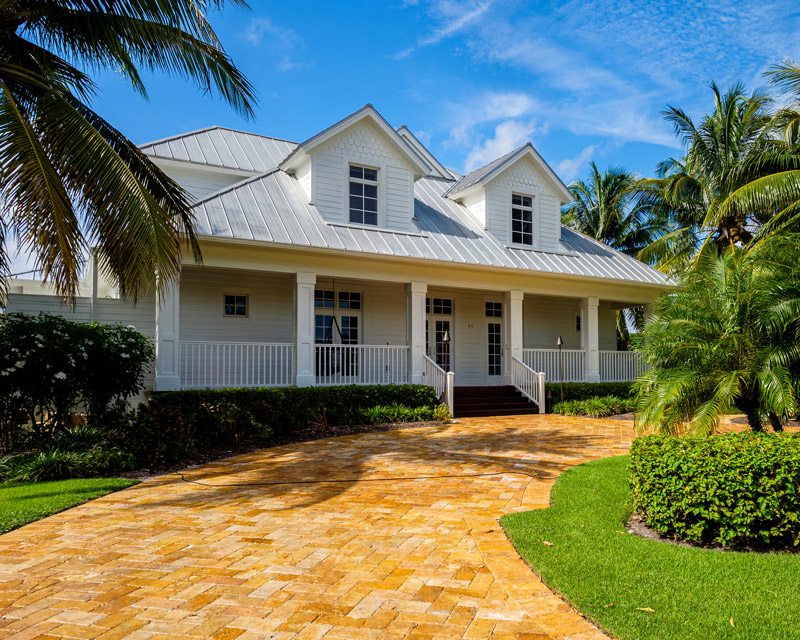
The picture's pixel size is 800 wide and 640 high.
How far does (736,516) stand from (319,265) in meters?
10.2

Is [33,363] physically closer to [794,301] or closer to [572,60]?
[794,301]

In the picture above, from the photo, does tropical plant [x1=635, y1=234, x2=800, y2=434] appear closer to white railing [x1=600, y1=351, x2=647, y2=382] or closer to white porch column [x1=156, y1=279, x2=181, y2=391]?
white porch column [x1=156, y1=279, x2=181, y2=391]

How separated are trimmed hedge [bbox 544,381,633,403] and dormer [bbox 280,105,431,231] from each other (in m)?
6.08

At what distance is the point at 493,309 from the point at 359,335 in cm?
495

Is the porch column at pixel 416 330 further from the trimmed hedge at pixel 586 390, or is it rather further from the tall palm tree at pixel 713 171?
the tall palm tree at pixel 713 171

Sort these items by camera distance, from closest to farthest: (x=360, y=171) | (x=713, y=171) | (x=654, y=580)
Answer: (x=654, y=580)
(x=360, y=171)
(x=713, y=171)

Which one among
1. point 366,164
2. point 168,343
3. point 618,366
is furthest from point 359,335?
point 618,366

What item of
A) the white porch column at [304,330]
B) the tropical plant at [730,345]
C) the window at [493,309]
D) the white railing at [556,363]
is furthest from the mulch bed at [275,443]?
the window at [493,309]

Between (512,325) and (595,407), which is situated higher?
(512,325)

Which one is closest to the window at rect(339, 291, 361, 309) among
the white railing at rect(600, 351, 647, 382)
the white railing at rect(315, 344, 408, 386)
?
the white railing at rect(315, 344, 408, 386)

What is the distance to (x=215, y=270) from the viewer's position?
546 inches

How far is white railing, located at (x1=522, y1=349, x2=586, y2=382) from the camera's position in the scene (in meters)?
16.5

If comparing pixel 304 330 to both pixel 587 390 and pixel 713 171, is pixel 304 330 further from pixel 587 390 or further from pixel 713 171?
pixel 713 171

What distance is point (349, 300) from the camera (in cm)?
1582
